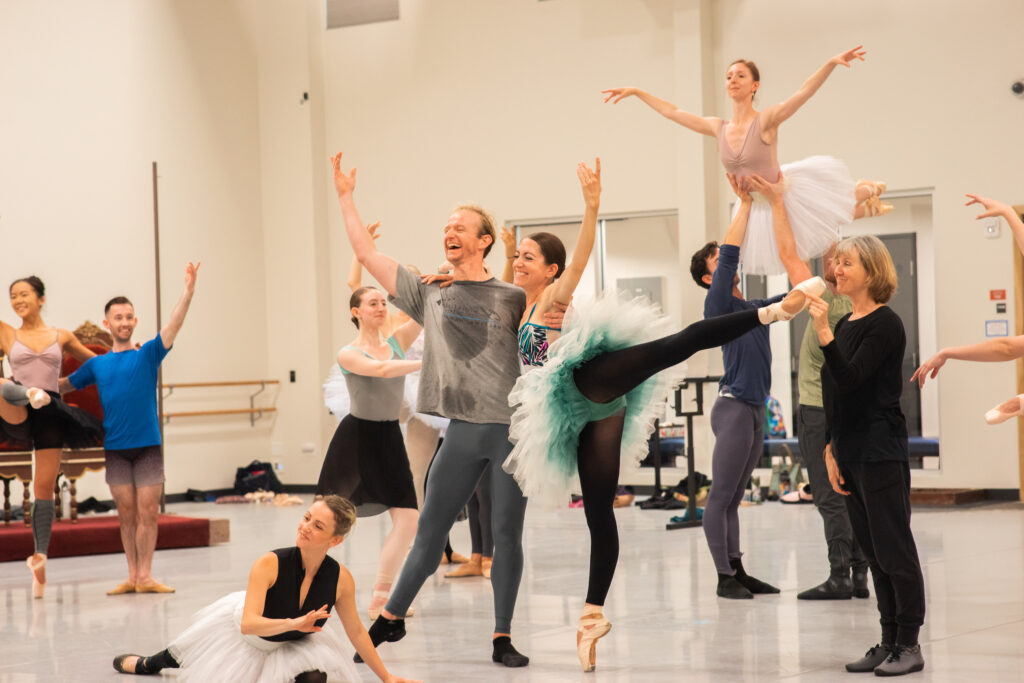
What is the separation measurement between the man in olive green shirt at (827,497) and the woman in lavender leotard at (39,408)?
3.80 metres

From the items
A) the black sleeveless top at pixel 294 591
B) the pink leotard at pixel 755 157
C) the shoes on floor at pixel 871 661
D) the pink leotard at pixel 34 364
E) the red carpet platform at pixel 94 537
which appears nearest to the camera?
the black sleeveless top at pixel 294 591

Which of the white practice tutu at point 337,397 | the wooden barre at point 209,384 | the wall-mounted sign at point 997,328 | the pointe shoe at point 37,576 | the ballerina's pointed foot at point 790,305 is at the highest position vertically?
the ballerina's pointed foot at point 790,305

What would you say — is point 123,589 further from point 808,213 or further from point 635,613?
point 808,213

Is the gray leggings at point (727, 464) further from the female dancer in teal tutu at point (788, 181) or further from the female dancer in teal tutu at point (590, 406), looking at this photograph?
the female dancer in teal tutu at point (590, 406)

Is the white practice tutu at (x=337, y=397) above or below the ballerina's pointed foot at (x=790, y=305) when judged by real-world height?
below

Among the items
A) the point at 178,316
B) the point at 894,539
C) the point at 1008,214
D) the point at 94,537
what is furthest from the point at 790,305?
the point at 94,537

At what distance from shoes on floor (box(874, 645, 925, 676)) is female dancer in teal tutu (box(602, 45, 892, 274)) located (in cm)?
188

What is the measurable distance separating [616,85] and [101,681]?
8419 mm

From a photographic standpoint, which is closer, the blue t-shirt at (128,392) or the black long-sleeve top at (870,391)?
the black long-sleeve top at (870,391)

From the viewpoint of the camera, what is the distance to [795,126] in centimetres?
1035

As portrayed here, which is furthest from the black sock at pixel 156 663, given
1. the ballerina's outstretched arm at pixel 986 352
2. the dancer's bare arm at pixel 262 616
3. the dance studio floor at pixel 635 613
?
the ballerina's outstretched arm at pixel 986 352

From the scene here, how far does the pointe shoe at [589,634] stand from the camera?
3975mm

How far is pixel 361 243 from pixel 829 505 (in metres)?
2.61

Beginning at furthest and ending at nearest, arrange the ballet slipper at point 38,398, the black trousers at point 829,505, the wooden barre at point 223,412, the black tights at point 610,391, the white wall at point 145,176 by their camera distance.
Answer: the wooden barre at point 223,412 < the white wall at point 145,176 < the ballet slipper at point 38,398 < the black trousers at point 829,505 < the black tights at point 610,391
